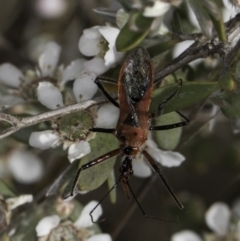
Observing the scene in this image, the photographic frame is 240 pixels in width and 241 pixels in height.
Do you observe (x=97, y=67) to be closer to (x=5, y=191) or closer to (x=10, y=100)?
(x=10, y=100)

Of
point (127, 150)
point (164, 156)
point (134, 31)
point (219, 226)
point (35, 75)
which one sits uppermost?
point (134, 31)

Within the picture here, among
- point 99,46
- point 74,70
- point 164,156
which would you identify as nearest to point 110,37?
point 99,46

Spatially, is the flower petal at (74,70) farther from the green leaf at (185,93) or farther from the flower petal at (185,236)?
the flower petal at (185,236)

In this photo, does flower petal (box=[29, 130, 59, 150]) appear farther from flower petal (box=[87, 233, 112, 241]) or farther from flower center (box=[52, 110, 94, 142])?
flower petal (box=[87, 233, 112, 241])

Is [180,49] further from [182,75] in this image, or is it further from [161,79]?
[161,79]

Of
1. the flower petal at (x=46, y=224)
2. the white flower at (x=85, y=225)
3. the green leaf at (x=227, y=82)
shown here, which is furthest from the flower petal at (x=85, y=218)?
the green leaf at (x=227, y=82)

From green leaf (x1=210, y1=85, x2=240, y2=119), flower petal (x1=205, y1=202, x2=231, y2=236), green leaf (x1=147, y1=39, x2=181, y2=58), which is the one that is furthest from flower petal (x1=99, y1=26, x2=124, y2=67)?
flower petal (x1=205, y1=202, x2=231, y2=236)
